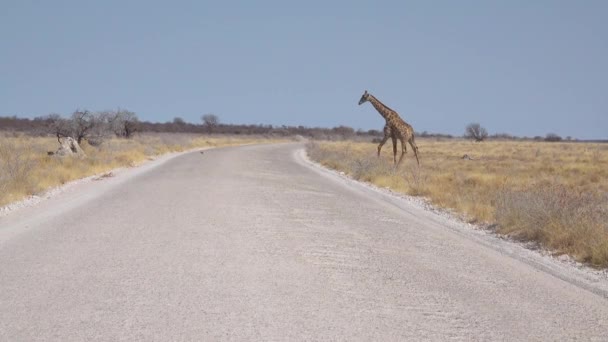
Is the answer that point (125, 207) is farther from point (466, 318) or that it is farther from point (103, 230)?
point (466, 318)

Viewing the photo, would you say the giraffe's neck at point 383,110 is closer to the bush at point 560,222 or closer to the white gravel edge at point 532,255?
the white gravel edge at point 532,255

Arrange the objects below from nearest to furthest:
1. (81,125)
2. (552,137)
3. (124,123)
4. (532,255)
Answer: (532,255) → (81,125) → (124,123) → (552,137)

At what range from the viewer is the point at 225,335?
4.49m

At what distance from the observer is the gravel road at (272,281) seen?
15.6ft

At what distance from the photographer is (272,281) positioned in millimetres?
6016

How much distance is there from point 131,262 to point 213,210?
419 cm

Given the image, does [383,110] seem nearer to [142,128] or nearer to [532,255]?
[532,255]

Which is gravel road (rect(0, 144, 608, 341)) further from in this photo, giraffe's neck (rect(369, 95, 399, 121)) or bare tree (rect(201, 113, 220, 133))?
bare tree (rect(201, 113, 220, 133))

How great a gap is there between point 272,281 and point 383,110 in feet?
64.3

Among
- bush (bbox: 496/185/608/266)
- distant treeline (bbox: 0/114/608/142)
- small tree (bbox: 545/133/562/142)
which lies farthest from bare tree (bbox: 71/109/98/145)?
small tree (bbox: 545/133/562/142)

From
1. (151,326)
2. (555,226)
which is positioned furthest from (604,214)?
(151,326)

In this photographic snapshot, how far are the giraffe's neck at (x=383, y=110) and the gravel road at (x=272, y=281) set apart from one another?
1400cm

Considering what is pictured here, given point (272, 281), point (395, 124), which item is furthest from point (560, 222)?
point (395, 124)

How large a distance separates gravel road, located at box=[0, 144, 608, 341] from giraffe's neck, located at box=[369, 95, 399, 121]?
14.0 metres
